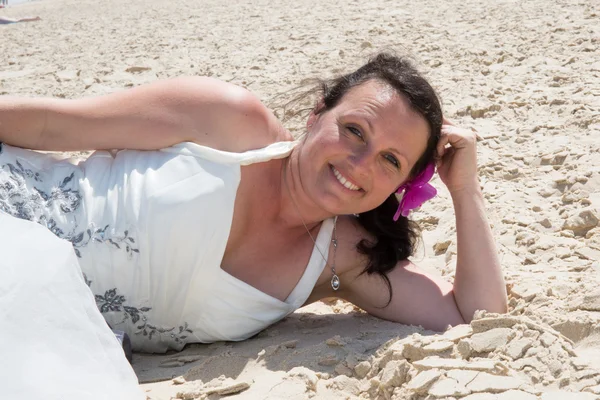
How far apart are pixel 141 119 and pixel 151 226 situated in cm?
35

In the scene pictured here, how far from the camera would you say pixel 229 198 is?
230 cm

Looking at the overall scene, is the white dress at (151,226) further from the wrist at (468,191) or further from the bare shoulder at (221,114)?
the wrist at (468,191)

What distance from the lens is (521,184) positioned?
3.44 meters

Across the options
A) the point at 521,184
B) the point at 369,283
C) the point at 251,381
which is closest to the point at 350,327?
the point at 369,283

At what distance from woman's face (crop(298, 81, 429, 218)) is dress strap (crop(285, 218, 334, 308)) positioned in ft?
0.67

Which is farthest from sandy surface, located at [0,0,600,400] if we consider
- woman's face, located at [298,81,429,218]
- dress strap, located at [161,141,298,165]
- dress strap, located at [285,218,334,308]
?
dress strap, located at [161,141,298,165]

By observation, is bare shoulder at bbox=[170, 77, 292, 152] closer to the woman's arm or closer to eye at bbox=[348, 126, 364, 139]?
the woman's arm

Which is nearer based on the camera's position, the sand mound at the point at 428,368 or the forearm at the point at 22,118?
the sand mound at the point at 428,368

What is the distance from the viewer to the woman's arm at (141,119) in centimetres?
231

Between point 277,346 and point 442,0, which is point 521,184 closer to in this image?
point 277,346

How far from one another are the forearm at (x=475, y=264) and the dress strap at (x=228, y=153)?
673 mm

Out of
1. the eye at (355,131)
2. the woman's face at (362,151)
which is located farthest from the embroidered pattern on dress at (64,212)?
the eye at (355,131)

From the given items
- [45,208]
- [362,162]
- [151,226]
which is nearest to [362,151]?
[362,162]

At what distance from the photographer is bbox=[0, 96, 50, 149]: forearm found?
229cm
